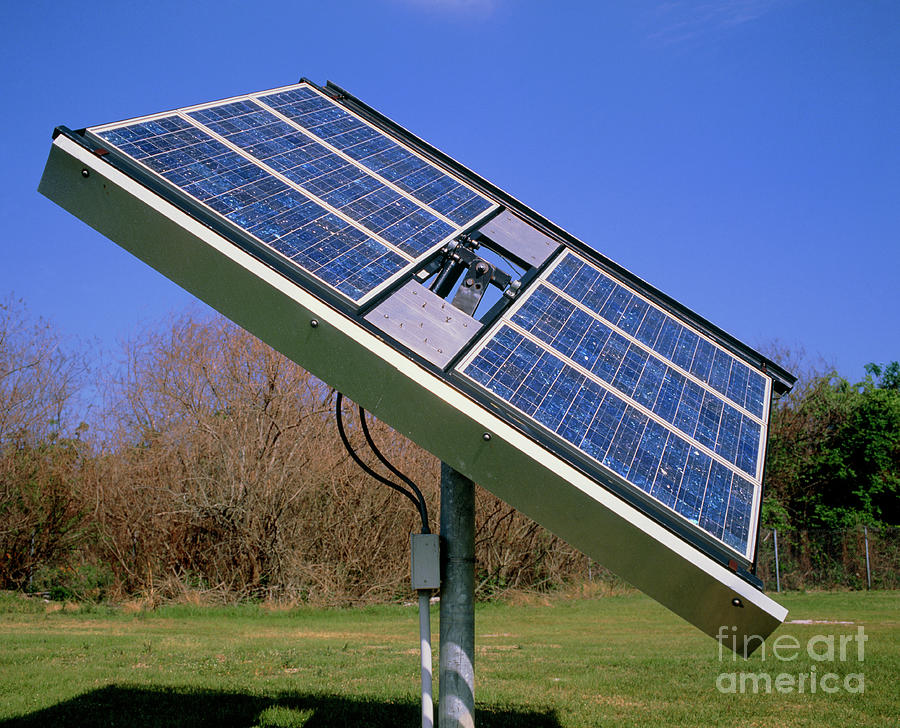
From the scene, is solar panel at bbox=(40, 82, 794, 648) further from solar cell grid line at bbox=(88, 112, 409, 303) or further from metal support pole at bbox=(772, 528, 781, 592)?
metal support pole at bbox=(772, 528, 781, 592)

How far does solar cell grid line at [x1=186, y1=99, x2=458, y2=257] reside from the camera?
16.7ft

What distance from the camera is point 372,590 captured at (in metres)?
20.7

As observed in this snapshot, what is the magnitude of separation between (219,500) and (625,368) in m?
17.0

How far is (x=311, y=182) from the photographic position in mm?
5199

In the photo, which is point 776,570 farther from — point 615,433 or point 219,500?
point 615,433

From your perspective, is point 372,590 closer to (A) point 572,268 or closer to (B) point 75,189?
(A) point 572,268

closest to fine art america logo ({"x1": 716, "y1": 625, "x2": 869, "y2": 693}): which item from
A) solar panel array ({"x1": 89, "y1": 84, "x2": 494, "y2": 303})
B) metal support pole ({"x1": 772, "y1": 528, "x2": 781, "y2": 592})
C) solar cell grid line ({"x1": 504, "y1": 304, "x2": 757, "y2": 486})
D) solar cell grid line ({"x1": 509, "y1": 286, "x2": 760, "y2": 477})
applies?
solar cell grid line ({"x1": 509, "y1": 286, "x2": 760, "y2": 477})

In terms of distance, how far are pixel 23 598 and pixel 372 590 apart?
315 inches

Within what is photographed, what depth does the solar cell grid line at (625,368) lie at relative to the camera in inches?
188

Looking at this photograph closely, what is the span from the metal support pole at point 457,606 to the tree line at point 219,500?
628 inches

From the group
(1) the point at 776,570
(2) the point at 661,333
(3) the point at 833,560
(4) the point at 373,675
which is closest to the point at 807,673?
(4) the point at 373,675

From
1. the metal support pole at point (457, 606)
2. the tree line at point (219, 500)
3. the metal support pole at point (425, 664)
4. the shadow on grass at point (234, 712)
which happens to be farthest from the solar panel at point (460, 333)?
the tree line at point (219, 500)

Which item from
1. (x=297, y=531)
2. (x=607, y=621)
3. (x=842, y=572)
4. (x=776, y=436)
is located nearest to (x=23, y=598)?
(x=297, y=531)

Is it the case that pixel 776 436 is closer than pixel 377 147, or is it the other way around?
pixel 377 147
